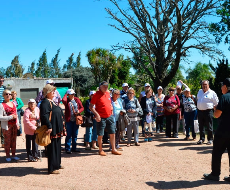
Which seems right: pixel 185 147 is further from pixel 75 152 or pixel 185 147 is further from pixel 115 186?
pixel 115 186

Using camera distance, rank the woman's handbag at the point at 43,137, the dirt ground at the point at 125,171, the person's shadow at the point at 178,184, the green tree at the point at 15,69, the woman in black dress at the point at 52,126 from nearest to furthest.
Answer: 1. the person's shadow at the point at 178,184
2. the dirt ground at the point at 125,171
3. the woman's handbag at the point at 43,137
4. the woman in black dress at the point at 52,126
5. the green tree at the point at 15,69

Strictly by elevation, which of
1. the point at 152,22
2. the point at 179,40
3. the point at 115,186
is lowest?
the point at 115,186

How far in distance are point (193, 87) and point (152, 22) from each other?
7.90m

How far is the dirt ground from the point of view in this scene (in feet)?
15.4

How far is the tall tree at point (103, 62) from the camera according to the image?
30.6m

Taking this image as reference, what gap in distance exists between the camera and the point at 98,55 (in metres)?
31.3

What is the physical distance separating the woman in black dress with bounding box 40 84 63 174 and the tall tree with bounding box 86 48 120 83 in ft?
82.4

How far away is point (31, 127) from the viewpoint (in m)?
6.44

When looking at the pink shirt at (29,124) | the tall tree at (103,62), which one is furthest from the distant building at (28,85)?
the pink shirt at (29,124)

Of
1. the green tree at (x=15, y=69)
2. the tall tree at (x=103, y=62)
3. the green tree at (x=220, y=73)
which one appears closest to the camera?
the green tree at (x=220, y=73)

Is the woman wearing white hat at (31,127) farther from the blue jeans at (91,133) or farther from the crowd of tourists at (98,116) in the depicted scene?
the blue jeans at (91,133)

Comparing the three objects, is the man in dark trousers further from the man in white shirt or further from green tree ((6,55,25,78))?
green tree ((6,55,25,78))

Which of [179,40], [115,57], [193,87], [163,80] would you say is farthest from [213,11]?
[115,57]

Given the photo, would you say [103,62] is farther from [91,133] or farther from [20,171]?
[20,171]
